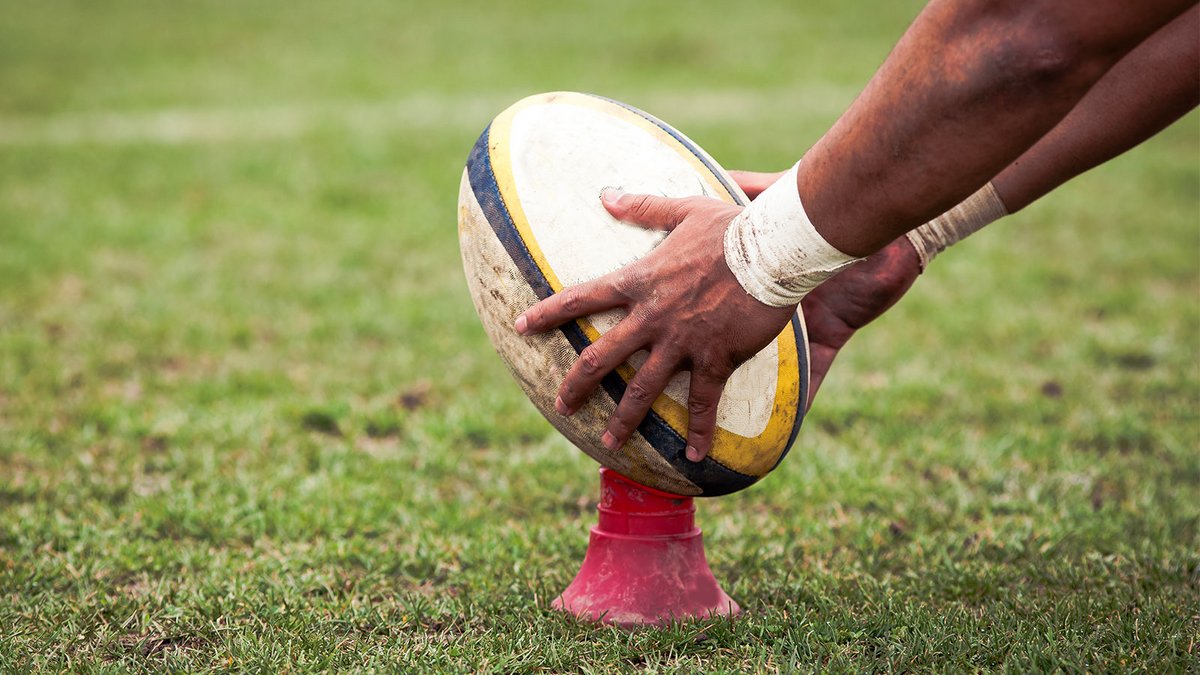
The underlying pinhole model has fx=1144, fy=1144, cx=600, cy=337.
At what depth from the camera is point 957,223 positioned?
103 inches

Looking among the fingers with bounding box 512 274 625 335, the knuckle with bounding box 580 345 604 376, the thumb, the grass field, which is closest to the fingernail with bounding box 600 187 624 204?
the thumb

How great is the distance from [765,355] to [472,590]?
0.98 meters

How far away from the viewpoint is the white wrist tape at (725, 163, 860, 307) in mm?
1973

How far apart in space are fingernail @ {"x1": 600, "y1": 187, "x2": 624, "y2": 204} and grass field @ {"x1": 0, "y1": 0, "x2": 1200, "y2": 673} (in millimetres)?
924

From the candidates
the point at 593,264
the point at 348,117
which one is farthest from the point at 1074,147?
the point at 348,117

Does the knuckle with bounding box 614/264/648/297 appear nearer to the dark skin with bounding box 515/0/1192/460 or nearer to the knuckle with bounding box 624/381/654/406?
the dark skin with bounding box 515/0/1192/460

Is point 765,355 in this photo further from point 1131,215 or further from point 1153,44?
point 1131,215

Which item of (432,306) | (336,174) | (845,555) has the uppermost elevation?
(336,174)

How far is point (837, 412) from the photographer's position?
171 inches

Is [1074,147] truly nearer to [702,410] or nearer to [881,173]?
[881,173]

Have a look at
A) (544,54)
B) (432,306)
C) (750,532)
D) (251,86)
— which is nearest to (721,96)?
(544,54)

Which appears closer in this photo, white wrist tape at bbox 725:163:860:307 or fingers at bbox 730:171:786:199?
white wrist tape at bbox 725:163:860:307

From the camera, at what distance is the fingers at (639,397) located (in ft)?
6.98

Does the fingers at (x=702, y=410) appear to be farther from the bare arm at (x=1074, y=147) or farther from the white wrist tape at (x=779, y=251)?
the bare arm at (x=1074, y=147)
